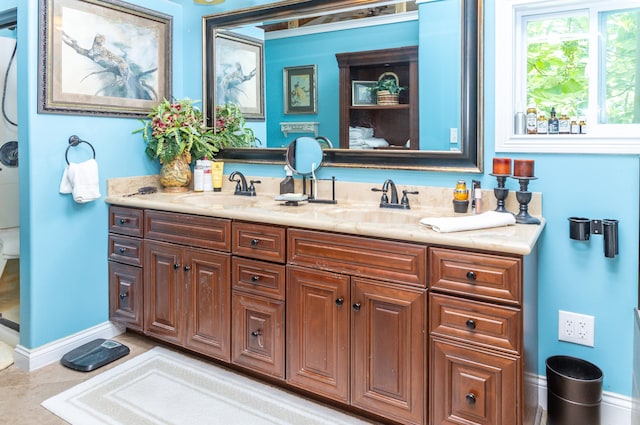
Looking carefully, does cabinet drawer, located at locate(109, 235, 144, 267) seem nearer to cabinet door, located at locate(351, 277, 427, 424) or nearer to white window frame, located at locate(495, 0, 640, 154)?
cabinet door, located at locate(351, 277, 427, 424)

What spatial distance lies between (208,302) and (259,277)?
366 millimetres

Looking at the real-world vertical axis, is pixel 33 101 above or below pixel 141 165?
above

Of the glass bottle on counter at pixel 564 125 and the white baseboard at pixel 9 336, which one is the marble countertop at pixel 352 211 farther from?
the white baseboard at pixel 9 336

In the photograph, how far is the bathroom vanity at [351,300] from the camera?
1.60 m

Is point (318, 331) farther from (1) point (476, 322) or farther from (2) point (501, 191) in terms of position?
(2) point (501, 191)

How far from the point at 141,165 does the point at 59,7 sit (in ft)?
3.13

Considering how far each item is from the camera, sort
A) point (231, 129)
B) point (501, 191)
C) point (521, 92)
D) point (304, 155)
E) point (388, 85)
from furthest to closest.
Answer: point (231, 129), point (304, 155), point (388, 85), point (521, 92), point (501, 191)

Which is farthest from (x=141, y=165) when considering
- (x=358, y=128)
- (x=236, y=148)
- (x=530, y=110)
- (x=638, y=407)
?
(x=638, y=407)

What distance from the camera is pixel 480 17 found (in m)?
2.05

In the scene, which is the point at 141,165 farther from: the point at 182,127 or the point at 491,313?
the point at 491,313

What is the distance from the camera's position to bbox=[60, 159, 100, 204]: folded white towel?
8.05ft

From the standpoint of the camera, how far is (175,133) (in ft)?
8.98

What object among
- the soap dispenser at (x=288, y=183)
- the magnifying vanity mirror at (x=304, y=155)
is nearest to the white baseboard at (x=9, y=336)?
the soap dispenser at (x=288, y=183)

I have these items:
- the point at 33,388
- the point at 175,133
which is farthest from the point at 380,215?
the point at 33,388
